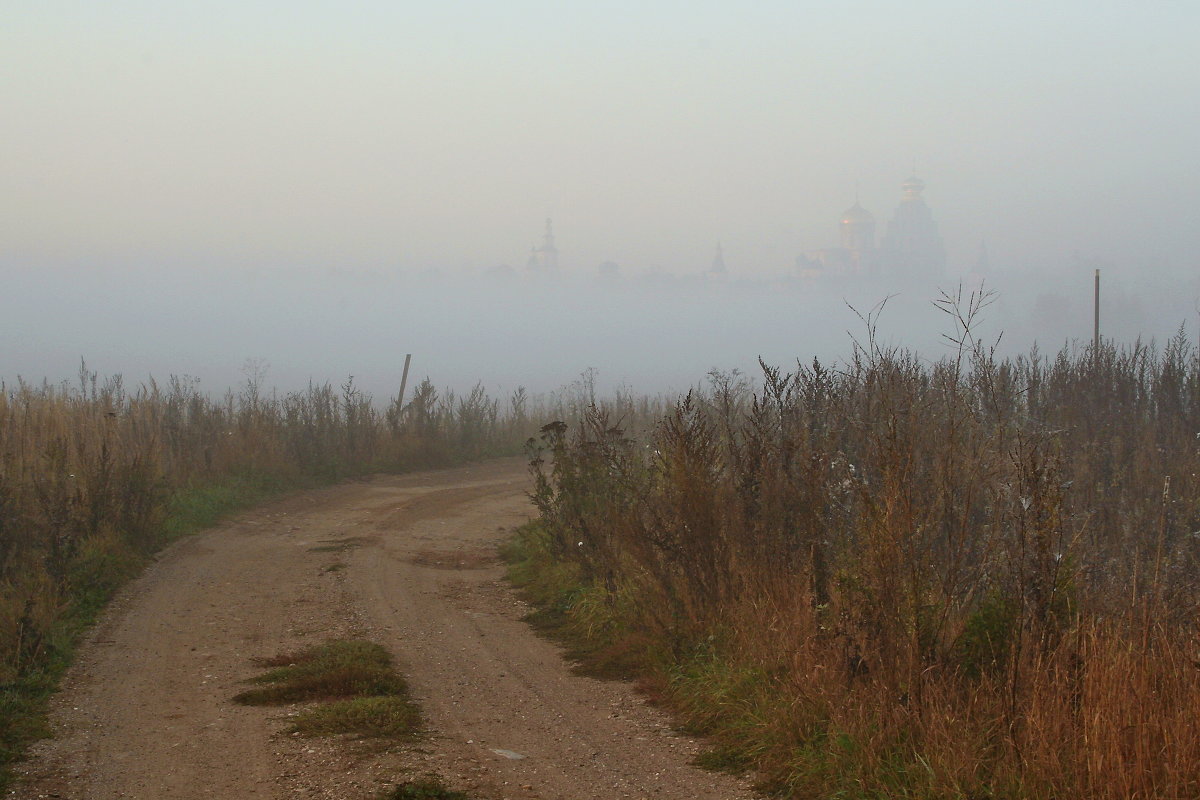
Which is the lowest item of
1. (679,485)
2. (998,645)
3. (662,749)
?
(662,749)

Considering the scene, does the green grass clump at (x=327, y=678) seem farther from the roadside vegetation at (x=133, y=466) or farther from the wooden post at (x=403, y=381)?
the wooden post at (x=403, y=381)

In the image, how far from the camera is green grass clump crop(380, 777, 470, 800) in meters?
4.86

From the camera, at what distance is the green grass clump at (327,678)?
6.63 m

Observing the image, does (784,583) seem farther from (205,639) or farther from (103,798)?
(205,639)

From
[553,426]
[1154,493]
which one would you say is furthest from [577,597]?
[1154,493]

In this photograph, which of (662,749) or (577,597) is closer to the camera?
(662,749)

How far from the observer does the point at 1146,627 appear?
4402 millimetres

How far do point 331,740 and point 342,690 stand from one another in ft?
3.33

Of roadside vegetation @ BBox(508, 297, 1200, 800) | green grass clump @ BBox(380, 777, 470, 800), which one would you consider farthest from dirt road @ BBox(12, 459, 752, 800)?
roadside vegetation @ BBox(508, 297, 1200, 800)

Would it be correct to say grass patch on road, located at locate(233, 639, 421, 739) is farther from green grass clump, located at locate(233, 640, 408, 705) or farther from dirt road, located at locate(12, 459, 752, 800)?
dirt road, located at locate(12, 459, 752, 800)

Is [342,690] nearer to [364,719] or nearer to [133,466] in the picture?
[364,719]

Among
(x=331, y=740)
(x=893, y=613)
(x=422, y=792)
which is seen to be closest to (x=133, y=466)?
(x=331, y=740)

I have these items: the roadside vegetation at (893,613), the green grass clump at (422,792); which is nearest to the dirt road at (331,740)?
the green grass clump at (422,792)

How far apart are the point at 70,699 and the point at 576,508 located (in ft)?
16.4
